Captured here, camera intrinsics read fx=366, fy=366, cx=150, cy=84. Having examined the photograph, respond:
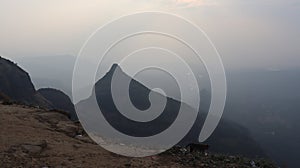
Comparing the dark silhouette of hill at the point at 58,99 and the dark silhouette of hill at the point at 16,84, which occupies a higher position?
the dark silhouette of hill at the point at 16,84

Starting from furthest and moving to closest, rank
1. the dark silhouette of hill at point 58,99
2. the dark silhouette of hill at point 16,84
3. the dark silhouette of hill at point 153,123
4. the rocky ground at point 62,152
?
1. the dark silhouette of hill at point 58,99
2. the dark silhouette of hill at point 16,84
3. the dark silhouette of hill at point 153,123
4. the rocky ground at point 62,152

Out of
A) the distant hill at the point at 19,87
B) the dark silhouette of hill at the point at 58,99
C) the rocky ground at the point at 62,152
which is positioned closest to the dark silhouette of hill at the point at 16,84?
the distant hill at the point at 19,87

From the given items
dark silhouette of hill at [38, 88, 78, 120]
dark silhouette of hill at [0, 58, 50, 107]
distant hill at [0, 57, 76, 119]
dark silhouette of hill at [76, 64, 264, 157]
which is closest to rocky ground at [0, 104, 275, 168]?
dark silhouette of hill at [76, 64, 264, 157]

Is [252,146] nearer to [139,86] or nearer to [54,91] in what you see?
[139,86]

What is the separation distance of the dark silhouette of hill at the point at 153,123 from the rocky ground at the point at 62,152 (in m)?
9.38

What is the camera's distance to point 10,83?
1657 inches

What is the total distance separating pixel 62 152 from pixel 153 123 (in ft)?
85.0

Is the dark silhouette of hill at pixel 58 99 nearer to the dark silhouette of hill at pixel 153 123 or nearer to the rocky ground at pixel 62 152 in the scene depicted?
the dark silhouette of hill at pixel 153 123

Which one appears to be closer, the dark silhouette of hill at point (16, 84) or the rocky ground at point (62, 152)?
the rocky ground at point (62, 152)

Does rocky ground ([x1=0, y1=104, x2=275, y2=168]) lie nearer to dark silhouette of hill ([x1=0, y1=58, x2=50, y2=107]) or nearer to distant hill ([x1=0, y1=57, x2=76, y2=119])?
distant hill ([x1=0, y1=57, x2=76, y2=119])

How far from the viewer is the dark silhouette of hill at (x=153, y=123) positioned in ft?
105

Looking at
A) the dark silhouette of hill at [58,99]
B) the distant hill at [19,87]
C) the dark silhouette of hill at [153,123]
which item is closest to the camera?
the dark silhouette of hill at [153,123]

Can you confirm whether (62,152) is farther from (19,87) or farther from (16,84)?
(16,84)

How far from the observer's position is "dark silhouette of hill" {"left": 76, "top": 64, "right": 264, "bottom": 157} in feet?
105
